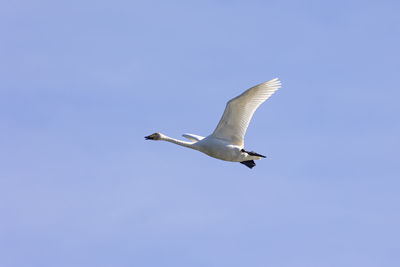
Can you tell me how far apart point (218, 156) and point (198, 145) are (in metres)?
0.98

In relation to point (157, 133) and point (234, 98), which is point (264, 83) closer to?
point (234, 98)

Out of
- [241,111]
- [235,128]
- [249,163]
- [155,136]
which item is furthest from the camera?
[155,136]

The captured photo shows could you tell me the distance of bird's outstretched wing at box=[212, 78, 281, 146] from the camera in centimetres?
6031

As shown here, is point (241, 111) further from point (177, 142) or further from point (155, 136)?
point (155, 136)

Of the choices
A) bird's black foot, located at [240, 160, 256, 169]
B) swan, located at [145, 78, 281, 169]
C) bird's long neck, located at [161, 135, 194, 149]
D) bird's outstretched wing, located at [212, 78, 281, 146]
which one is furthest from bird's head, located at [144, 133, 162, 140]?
bird's black foot, located at [240, 160, 256, 169]

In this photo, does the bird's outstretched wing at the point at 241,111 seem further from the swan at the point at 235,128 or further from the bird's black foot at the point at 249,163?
the bird's black foot at the point at 249,163

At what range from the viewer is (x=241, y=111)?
60594mm

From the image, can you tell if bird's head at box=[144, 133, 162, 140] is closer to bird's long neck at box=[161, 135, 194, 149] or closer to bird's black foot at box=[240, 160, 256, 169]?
bird's long neck at box=[161, 135, 194, 149]

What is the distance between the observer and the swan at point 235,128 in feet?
198

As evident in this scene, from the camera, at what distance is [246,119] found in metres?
60.9

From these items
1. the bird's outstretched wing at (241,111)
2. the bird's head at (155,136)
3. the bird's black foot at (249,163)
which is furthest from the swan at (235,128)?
the bird's head at (155,136)

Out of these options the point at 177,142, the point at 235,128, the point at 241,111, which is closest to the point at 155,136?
the point at 177,142

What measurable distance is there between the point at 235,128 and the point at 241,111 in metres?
0.88

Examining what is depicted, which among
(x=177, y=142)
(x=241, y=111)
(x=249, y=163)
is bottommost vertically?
(x=249, y=163)
